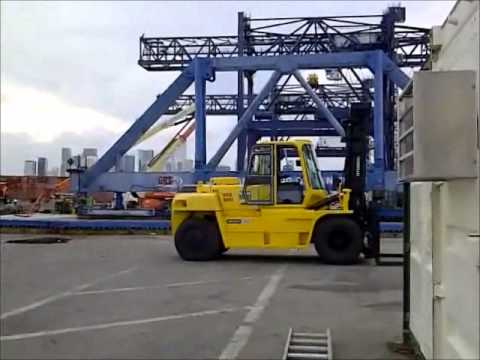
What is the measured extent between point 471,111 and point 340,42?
107 feet

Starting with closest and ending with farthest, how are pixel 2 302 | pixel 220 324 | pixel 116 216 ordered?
pixel 220 324, pixel 2 302, pixel 116 216

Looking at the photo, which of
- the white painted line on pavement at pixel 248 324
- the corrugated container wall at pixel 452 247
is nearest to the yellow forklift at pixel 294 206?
the white painted line on pavement at pixel 248 324

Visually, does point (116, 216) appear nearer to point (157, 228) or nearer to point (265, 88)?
point (157, 228)

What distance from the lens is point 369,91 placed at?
37500 mm

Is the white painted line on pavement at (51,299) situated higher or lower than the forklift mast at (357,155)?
lower

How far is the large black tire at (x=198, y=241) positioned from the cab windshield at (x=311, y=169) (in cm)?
247

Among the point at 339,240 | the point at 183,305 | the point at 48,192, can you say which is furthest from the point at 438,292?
the point at 48,192

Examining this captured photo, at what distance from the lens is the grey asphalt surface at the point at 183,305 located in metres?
6.76

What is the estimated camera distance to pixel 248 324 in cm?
787

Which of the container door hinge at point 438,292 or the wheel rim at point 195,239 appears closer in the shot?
the container door hinge at point 438,292

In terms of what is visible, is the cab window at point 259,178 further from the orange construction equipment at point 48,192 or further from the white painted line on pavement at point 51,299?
the orange construction equipment at point 48,192

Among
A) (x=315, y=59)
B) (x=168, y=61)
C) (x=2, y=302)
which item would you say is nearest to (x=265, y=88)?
(x=315, y=59)

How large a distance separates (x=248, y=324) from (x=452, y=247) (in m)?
4.93

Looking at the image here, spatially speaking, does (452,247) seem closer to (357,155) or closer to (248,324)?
(248,324)
